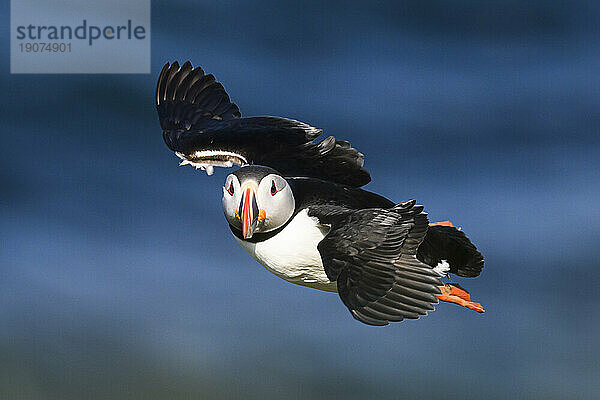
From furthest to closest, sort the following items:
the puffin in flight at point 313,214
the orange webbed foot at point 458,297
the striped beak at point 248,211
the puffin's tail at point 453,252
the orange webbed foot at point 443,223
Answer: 1. the orange webbed foot at point 443,223
2. the puffin's tail at point 453,252
3. the orange webbed foot at point 458,297
4. the striped beak at point 248,211
5. the puffin in flight at point 313,214

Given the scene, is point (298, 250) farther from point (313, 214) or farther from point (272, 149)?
point (272, 149)

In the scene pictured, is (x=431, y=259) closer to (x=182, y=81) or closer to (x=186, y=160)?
(x=186, y=160)

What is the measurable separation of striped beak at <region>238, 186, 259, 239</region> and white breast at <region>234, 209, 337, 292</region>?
0.44m

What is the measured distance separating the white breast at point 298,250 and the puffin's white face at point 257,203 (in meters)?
0.13

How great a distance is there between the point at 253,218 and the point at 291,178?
4.38 ft

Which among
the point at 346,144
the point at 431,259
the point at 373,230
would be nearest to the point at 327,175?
the point at 346,144

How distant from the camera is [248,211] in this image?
316 inches

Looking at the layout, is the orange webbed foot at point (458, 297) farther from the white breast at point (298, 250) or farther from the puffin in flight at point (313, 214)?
the white breast at point (298, 250)

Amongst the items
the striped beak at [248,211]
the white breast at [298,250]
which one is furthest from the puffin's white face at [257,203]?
the white breast at [298,250]

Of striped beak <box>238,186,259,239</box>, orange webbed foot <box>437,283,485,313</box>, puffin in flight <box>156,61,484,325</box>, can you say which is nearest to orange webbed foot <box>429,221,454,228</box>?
puffin in flight <box>156,61,484,325</box>

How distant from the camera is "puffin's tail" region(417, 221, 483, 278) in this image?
30.5 feet

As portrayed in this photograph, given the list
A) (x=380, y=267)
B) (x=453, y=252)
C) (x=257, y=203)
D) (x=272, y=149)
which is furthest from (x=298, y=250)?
(x=453, y=252)

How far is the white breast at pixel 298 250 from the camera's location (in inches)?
328

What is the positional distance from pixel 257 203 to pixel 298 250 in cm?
66
